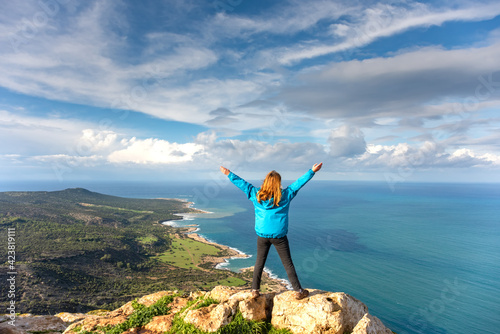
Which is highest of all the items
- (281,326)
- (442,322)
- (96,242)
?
(281,326)

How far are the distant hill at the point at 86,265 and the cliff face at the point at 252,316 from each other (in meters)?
44.0

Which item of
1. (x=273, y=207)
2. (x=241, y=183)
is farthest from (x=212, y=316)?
(x=241, y=183)

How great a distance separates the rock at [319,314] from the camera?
21.6 ft

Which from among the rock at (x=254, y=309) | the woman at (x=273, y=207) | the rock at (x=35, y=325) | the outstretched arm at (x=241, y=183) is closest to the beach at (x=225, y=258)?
the rock at (x=35, y=325)

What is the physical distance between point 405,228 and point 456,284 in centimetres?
6493

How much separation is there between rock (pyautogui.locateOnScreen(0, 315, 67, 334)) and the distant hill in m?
38.8

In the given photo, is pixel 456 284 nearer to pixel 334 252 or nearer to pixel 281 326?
pixel 334 252

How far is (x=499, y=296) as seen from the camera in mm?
57656

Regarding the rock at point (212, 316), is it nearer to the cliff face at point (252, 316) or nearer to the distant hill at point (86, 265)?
the cliff face at point (252, 316)

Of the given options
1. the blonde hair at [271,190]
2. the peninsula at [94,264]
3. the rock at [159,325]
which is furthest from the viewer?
the peninsula at [94,264]

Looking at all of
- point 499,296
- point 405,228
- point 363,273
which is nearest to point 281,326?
point 363,273

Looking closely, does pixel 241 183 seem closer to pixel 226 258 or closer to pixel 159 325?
pixel 159 325

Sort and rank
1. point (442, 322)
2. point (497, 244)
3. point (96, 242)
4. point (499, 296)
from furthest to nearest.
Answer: point (497, 244), point (96, 242), point (499, 296), point (442, 322)

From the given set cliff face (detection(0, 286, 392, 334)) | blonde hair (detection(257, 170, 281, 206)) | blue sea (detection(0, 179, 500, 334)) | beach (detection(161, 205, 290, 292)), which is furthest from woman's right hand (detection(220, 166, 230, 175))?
blue sea (detection(0, 179, 500, 334))
